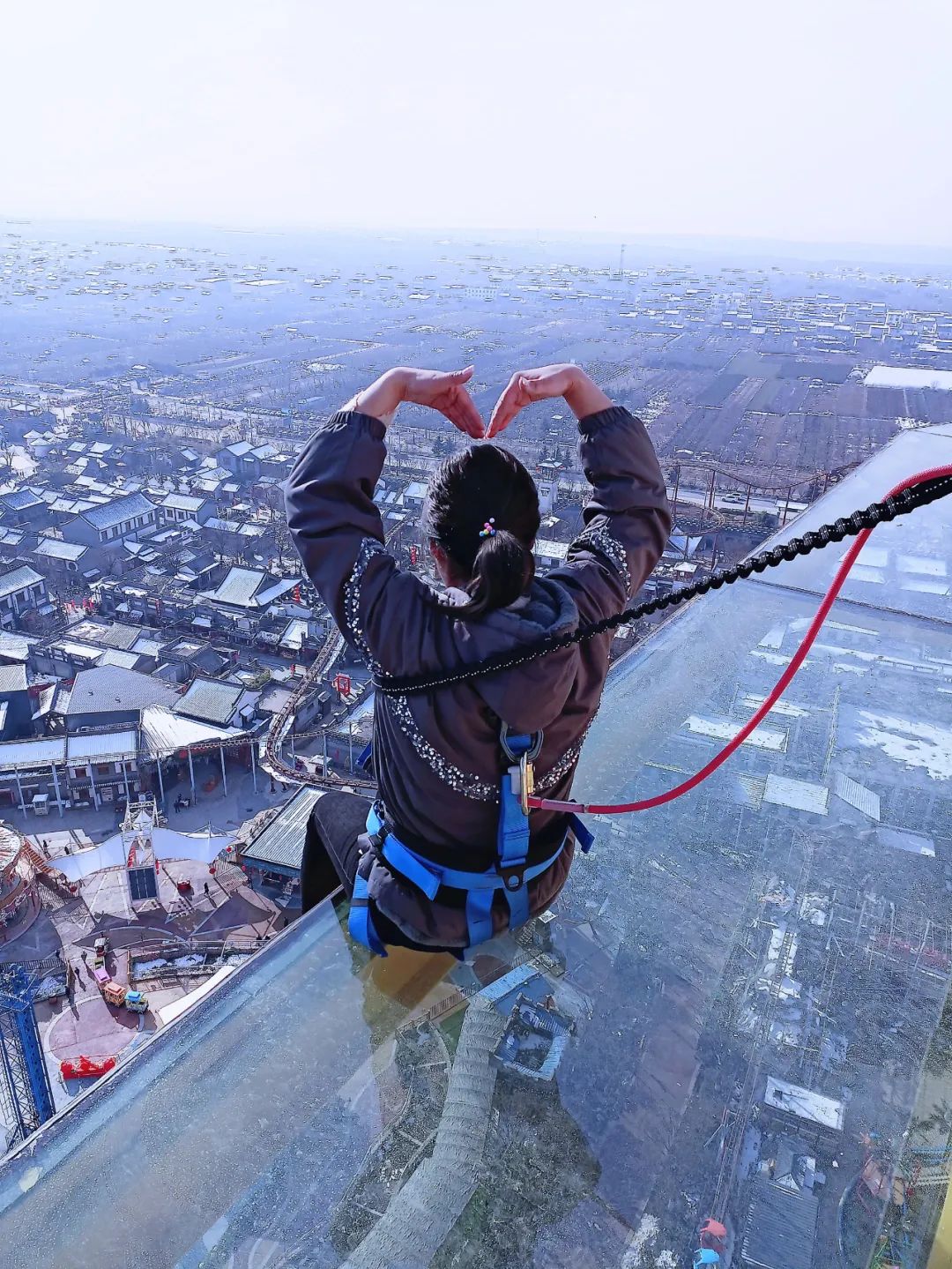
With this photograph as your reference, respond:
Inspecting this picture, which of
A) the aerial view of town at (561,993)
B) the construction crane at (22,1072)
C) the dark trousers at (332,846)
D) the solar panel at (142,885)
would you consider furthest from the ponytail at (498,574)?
the solar panel at (142,885)

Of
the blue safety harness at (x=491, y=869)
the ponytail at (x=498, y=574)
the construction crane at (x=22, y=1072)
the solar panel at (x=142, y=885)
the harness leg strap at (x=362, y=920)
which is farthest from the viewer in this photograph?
the solar panel at (x=142, y=885)

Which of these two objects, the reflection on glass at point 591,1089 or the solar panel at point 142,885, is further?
the solar panel at point 142,885

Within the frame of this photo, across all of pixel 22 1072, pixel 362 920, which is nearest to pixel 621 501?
pixel 362 920

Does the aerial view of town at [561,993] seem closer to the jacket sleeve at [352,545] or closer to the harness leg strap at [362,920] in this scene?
the harness leg strap at [362,920]

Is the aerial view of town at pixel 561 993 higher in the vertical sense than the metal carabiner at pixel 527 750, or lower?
lower

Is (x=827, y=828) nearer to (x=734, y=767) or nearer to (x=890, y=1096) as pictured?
(x=734, y=767)

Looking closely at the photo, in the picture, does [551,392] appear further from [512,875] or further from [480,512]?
[512,875]

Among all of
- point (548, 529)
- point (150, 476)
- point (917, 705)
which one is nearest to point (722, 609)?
point (917, 705)
